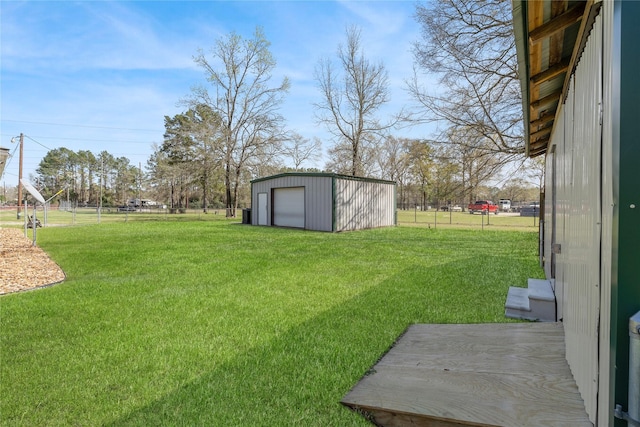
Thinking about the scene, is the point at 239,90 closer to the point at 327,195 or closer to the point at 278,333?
the point at 327,195

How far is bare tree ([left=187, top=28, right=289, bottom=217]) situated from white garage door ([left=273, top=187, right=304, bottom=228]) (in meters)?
9.28

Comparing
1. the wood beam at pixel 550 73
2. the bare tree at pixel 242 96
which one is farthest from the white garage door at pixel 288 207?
the wood beam at pixel 550 73

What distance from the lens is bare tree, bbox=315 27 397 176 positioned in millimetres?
22672

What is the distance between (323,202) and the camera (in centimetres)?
1388

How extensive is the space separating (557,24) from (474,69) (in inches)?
388

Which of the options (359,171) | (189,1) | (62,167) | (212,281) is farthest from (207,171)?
(62,167)

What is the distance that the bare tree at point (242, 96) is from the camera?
81.4ft

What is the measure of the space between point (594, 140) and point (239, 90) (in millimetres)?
26841

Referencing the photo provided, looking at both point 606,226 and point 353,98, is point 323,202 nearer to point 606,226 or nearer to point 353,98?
point 353,98

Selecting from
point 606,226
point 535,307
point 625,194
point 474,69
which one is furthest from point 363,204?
point 625,194

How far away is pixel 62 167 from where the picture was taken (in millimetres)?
54531

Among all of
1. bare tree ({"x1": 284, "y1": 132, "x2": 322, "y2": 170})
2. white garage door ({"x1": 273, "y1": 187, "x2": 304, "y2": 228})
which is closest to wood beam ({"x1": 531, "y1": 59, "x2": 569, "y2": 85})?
white garage door ({"x1": 273, "y1": 187, "x2": 304, "y2": 228})

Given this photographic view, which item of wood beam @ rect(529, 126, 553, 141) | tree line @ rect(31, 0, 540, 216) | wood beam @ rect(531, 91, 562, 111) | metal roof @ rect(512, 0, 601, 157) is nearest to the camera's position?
metal roof @ rect(512, 0, 601, 157)

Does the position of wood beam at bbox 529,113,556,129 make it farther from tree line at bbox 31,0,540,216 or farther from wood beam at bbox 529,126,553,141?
tree line at bbox 31,0,540,216
